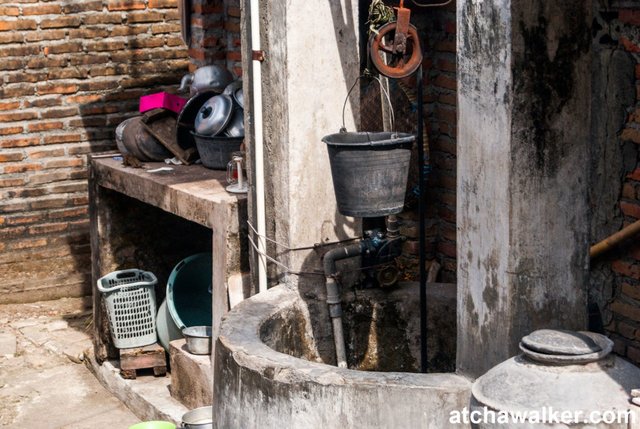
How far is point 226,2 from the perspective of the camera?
886 cm

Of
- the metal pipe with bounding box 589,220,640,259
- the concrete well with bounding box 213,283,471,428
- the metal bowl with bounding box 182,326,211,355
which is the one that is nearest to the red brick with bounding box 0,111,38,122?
the metal bowl with bounding box 182,326,211,355

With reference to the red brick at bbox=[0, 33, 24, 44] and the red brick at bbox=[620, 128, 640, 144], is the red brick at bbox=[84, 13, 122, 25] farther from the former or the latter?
the red brick at bbox=[620, 128, 640, 144]

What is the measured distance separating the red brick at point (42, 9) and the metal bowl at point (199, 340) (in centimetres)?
350

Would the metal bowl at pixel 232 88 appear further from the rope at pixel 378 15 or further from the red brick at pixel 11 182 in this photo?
the red brick at pixel 11 182

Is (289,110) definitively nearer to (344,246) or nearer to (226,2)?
(344,246)

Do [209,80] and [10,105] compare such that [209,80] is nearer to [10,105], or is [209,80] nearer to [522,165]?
[10,105]

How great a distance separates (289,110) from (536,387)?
8.26 feet

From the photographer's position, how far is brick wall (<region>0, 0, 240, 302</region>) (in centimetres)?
964

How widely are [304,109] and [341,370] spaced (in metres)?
1.85

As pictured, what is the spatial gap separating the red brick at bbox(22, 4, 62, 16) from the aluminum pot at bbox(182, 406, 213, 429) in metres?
4.32

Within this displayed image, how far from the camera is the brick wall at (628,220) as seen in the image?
18.4ft

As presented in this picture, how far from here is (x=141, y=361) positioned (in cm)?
812

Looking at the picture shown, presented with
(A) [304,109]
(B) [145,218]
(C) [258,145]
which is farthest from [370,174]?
(B) [145,218]

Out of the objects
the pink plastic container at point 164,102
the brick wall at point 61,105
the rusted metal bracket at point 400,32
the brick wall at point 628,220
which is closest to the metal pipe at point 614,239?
the brick wall at point 628,220
